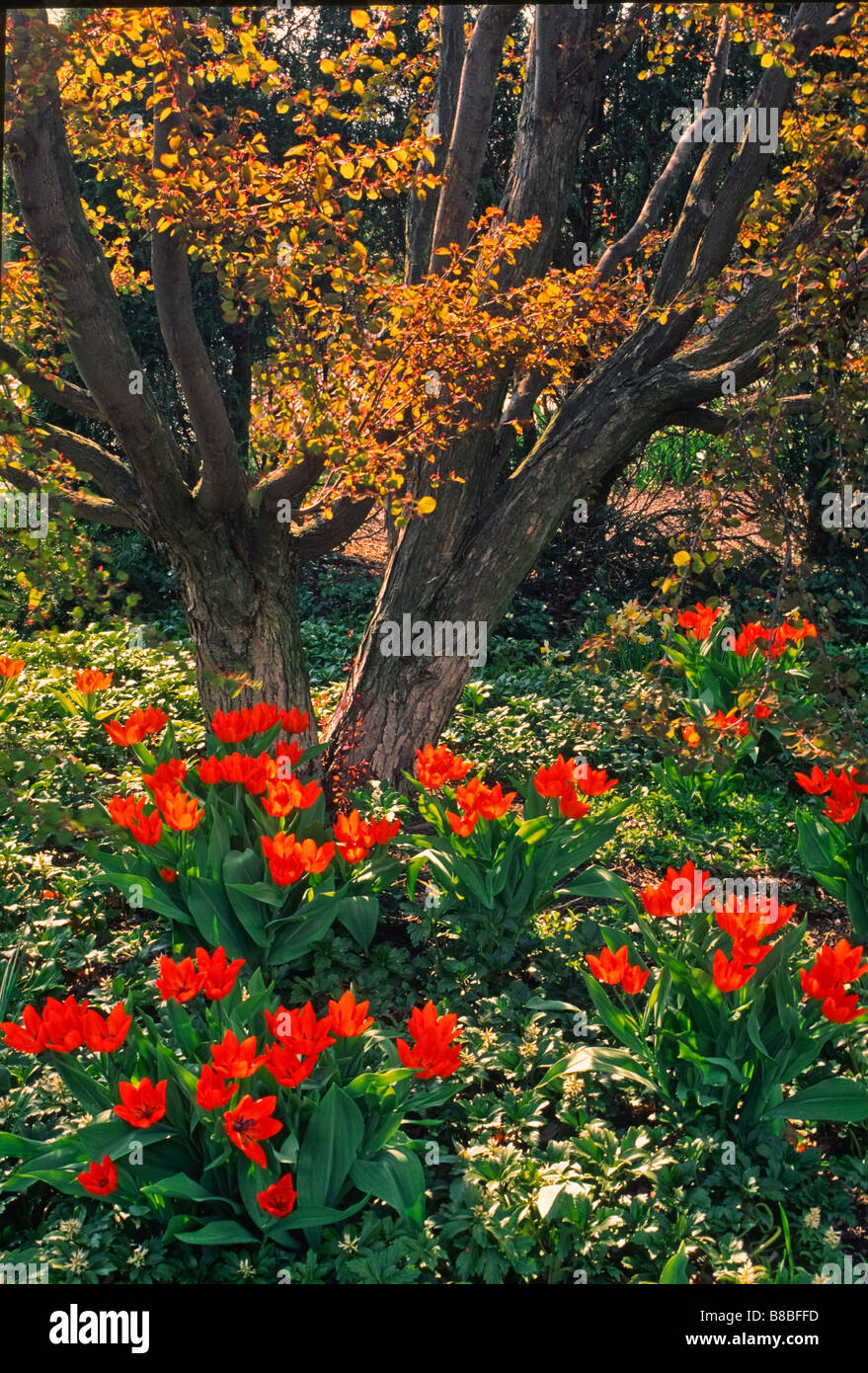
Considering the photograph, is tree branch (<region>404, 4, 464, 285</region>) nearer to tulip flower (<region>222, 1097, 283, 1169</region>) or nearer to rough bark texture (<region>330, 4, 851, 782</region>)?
rough bark texture (<region>330, 4, 851, 782</region>)

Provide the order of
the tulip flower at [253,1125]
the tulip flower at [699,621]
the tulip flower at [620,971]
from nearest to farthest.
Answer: the tulip flower at [253,1125]
the tulip flower at [620,971]
the tulip flower at [699,621]

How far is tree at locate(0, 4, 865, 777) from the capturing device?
3119 millimetres

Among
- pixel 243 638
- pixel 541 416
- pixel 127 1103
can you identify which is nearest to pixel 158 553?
pixel 243 638

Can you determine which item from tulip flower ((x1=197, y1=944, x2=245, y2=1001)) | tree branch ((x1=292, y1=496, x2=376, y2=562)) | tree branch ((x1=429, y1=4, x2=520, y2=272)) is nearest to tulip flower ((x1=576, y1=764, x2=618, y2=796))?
tulip flower ((x1=197, y1=944, x2=245, y2=1001))

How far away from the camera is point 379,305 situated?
12.2 ft

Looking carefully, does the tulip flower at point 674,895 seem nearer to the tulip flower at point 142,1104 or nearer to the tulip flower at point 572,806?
the tulip flower at point 572,806

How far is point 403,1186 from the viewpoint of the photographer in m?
2.34

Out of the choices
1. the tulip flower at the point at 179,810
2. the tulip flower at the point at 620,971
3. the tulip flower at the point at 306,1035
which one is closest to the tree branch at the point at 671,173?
the tulip flower at the point at 179,810

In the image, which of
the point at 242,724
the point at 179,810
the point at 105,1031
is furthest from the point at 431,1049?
the point at 242,724

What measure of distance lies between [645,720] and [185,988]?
4.36 ft

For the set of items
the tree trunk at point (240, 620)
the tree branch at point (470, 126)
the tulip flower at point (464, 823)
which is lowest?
the tulip flower at point (464, 823)

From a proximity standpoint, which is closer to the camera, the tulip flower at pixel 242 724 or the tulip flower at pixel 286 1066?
the tulip flower at pixel 286 1066

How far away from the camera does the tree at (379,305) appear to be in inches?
123
